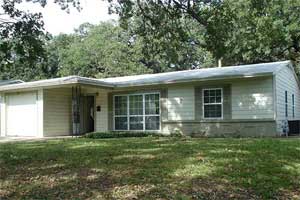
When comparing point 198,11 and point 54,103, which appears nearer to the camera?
point 198,11

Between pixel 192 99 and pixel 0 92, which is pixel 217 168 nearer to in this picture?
pixel 192 99

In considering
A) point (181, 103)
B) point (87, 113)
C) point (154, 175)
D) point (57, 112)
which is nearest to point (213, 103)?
point (181, 103)

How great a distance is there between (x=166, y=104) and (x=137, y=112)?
181cm

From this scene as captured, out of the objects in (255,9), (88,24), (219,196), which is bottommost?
(219,196)

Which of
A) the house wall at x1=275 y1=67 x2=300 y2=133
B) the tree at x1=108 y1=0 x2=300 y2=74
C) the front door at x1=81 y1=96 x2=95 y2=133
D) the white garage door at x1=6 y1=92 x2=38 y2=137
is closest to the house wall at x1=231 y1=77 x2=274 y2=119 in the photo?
the house wall at x1=275 y1=67 x2=300 y2=133

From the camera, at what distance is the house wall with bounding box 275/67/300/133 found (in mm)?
15891

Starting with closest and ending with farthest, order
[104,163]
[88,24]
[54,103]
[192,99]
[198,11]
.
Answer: [104,163] < [198,11] < [192,99] < [54,103] < [88,24]

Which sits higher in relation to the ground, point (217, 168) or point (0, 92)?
point (0, 92)

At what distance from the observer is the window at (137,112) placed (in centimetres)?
1842

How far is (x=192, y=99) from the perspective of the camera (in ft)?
56.2

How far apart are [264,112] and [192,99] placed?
3.26 m

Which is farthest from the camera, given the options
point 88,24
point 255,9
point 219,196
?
point 88,24

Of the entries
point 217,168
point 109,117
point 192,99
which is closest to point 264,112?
point 192,99

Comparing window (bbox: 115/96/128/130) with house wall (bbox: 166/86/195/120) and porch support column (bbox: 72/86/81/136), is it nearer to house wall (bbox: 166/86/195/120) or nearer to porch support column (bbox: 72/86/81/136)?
porch support column (bbox: 72/86/81/136)
